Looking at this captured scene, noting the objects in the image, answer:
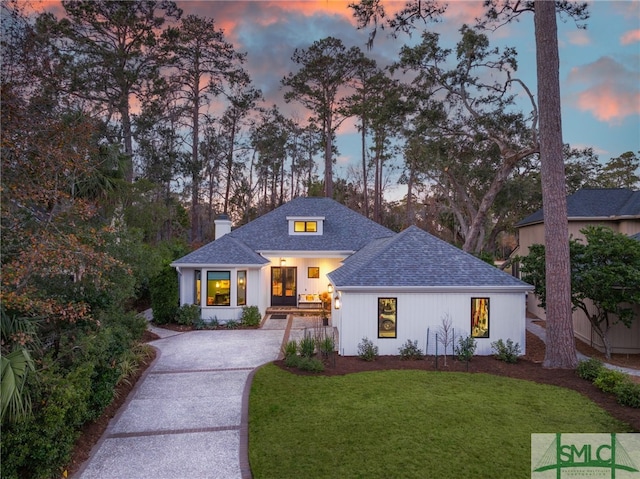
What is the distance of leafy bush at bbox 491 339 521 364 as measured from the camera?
10484mm

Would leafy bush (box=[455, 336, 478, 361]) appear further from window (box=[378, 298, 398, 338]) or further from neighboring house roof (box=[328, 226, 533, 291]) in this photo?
window (box=[378, 298, 398, 338])

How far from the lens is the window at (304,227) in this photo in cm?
1966

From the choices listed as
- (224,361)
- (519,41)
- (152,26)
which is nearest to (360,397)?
(224,361)

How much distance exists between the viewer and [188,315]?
14.9 m

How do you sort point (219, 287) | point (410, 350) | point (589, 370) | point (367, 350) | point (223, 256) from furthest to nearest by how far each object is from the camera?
point (223, 256) < point (219, 287) < point (410, 350) < point (367, 350) < point (589, 370)

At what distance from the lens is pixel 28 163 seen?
5730 mm

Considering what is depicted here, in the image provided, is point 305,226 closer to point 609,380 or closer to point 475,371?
point 475,371

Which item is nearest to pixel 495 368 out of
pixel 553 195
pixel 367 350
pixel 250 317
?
pixel 367 350

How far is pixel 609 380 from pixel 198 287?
562 inches

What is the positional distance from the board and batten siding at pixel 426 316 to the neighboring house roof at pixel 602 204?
7.94 meters

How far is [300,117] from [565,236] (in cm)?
2544

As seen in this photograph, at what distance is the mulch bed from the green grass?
1.34ft

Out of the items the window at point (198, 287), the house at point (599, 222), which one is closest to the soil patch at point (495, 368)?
the house at point (599, 222)

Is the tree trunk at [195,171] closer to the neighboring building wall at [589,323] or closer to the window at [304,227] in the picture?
the window at [304,227]
